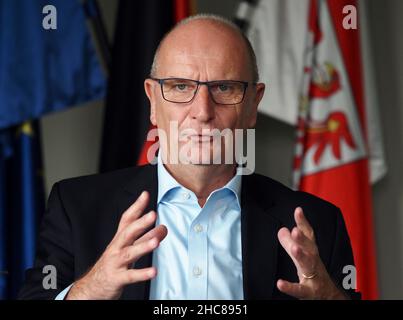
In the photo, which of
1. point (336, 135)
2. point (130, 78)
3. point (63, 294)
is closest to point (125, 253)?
point (63, 294)

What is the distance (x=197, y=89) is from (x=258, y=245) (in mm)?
265

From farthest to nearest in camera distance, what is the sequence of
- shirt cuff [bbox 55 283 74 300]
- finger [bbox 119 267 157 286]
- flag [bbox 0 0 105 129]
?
flag [bbox 0 0 105 129] → shirt cuff [bbox 55 283 74 300] → finger [bbox 119 267 157 286]

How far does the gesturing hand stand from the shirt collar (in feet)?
0.78

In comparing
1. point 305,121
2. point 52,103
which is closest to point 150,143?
point 52,103

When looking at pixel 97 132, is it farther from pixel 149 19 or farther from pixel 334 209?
pixel 334 209

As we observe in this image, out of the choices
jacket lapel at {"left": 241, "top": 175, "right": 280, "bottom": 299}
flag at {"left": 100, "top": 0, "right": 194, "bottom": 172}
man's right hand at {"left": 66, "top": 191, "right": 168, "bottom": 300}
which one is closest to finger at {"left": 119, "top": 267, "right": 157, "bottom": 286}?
man's right hand at {"left": 66, "top": 191, "right": 168, "bottom": 300}

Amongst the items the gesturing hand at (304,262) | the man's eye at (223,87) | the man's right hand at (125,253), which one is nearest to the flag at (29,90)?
the man's eye at (223,87)

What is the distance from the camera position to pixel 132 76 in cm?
188

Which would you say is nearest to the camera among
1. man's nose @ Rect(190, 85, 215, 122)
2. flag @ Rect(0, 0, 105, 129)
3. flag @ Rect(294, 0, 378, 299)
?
man's nose @ Rect(190, 85, 215, 122)

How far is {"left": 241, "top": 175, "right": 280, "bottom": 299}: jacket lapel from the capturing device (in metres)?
0.95

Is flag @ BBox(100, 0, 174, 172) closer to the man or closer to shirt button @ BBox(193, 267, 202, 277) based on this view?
the man

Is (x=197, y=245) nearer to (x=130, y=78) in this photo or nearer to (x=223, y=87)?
(x=223, y=87)

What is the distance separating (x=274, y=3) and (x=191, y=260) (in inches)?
47.7

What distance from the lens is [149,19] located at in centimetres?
189
